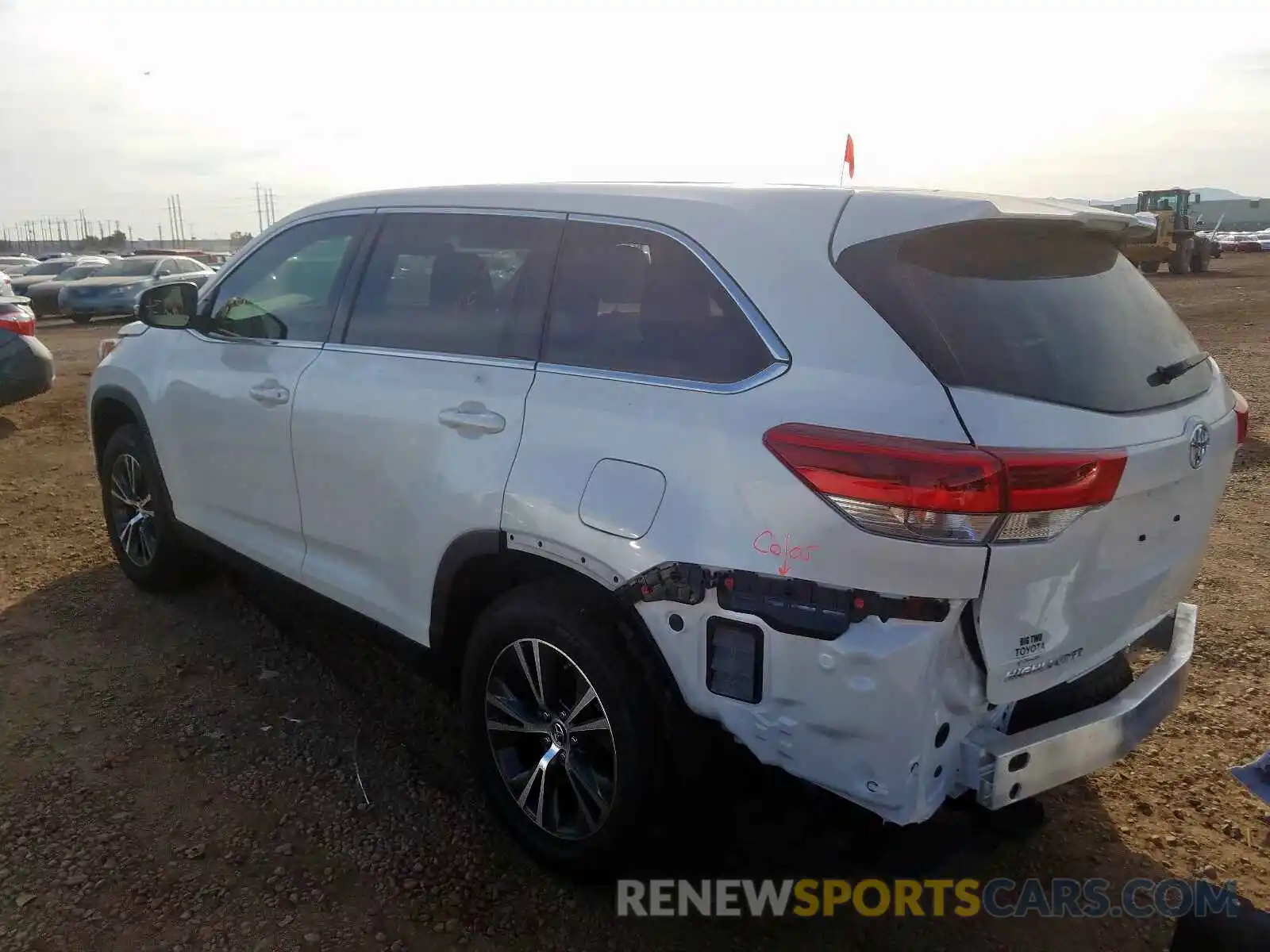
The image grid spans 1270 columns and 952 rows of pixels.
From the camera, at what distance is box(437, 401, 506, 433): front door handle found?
2.75m

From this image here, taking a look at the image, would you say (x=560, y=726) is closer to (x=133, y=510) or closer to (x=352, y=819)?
(x=352, y=819)

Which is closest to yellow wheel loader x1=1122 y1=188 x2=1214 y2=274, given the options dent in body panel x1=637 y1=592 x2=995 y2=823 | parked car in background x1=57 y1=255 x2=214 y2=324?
parked car in background x1=57 y1=255 x2=214 y2=324

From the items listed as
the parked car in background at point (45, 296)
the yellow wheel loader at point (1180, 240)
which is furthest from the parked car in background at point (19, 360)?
the yellow wheel loader at point (1180, 240)

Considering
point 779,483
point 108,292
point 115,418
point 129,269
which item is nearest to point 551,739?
point 779,483

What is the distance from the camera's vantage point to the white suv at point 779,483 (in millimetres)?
2066

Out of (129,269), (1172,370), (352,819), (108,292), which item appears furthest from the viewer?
(129,269)

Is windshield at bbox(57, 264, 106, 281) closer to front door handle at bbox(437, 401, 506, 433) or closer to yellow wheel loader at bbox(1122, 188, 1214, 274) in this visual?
front door handle at bbox(437, 401, 506, 433)

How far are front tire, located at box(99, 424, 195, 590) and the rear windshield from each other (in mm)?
3522

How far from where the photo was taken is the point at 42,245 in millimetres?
112062

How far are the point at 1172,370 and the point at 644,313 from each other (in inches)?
53.9

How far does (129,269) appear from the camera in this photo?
23484mm

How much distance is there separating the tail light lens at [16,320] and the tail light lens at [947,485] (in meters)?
9.81

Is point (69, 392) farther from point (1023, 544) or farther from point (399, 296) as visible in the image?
point (1023, 544)

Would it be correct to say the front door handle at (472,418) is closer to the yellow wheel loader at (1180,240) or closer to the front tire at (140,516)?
the front tire at (140,516)
